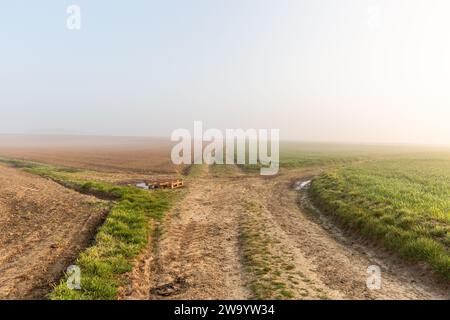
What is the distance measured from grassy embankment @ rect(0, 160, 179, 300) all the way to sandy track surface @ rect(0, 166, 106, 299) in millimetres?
736

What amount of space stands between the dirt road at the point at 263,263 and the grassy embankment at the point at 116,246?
0.55 m

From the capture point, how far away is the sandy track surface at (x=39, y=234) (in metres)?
10.6

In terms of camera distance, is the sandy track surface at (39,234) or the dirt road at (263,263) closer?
the dirt road at (263,263)

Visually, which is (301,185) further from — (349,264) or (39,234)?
(39,234)

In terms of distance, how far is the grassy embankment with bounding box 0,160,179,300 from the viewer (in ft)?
32.0

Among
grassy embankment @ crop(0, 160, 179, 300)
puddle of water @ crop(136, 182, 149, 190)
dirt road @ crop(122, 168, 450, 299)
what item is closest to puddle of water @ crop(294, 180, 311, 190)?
dirt road @ crop(122, 168, 450, 299)

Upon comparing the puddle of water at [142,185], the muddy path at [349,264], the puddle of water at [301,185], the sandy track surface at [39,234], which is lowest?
the puddle of water at [301,185]

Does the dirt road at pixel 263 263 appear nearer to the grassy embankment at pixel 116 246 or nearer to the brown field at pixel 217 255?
the brown field at pixel 217 255

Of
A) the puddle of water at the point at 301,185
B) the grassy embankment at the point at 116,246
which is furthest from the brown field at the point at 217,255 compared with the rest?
the puddle of water at the point at 301,185

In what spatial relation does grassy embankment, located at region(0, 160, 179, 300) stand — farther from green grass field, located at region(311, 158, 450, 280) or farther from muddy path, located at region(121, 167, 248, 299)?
green grass field, located at region(311, 158, 450, 280)

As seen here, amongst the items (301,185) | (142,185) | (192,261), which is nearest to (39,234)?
(192,261)

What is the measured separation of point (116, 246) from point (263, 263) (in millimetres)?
5957
